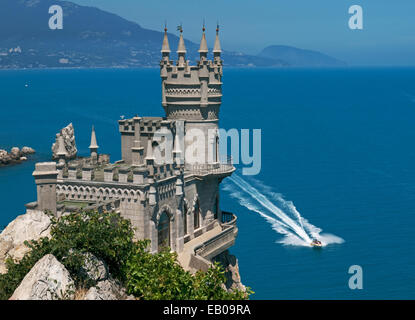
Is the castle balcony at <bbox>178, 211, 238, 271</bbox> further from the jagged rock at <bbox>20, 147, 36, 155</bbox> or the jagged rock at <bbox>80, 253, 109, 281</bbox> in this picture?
the jagged rock at <bbox>20, 147, 36, 155</bbox>

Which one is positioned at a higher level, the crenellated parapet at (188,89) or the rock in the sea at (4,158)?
the crenellated parapet at (188,89)

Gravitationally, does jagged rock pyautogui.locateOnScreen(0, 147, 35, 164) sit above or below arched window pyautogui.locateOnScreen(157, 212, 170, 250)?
below

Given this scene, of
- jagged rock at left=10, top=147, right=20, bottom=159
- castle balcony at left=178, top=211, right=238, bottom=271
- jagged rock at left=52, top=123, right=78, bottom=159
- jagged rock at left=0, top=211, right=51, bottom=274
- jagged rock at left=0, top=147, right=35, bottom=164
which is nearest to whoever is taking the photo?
jagged rock at left=0, top=211, right=51, bottom=274

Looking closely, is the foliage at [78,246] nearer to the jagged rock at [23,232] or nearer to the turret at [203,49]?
the jagged rock at [23,232]

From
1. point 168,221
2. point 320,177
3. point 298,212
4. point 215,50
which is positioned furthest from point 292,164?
point 168,221

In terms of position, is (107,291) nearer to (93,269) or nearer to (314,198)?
(93,269)

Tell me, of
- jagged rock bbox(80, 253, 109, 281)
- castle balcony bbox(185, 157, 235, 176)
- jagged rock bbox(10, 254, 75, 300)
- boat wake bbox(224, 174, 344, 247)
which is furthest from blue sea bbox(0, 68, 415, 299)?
jagged rock bbox(10, 254, 75, 300)

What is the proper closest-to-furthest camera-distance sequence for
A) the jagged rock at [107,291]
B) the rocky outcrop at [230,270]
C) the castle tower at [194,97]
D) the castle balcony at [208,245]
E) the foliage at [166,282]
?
the jagged rock at [107,291] → the foliage at [166,282] → the castle balcony at [208,245] → the castle tower at [194,97] → the rocky outcrop at [230,270]

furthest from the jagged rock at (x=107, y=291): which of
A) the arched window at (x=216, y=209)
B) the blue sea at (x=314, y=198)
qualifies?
the blue sea at (x=314, y=198)
